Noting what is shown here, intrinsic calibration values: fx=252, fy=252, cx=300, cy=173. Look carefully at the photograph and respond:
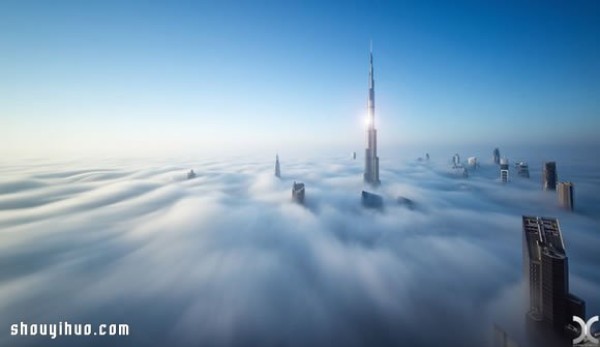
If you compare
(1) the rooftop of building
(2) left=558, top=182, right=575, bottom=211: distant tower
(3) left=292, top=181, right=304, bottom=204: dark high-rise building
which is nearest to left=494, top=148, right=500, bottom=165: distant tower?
(2) left=558, top=182, right=575, bottom=211: distant tower

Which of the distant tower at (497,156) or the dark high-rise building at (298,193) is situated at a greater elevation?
the distant tower at (497,156)

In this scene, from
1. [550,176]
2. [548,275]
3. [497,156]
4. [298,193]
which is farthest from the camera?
[497,156]

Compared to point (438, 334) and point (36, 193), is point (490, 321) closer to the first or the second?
point (438, 334)

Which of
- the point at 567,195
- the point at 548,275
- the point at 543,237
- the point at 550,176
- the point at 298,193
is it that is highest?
the point at 550,176

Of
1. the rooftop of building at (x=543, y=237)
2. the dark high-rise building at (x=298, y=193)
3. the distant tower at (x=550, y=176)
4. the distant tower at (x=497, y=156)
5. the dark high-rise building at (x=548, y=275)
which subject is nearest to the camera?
the dark high-rise building at (x=548, y=275)

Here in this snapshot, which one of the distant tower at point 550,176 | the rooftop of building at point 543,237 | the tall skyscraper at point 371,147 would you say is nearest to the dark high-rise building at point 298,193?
the tall skyscraper at point 371,147

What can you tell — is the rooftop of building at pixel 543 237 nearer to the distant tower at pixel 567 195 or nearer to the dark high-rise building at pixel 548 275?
the dark high-rise building at pixel 548 275

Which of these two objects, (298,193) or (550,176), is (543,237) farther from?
(550,176)

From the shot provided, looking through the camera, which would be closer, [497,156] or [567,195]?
[567,195]

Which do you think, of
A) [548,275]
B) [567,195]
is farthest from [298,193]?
[567,195]
